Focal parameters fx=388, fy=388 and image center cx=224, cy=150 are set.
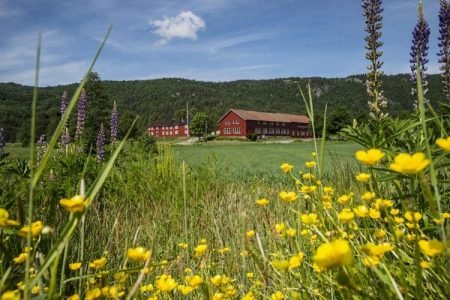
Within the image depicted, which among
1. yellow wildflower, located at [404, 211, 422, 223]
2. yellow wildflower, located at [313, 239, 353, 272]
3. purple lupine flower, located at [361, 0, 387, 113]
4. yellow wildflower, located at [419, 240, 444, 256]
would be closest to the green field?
purple lupine flower, located at [361, 0, 387, 113]

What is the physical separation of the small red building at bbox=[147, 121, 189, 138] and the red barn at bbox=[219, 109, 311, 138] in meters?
21.7

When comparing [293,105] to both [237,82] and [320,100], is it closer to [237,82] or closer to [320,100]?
[320,100]

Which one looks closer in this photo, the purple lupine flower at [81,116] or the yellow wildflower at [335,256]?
the yellow wildflower at [335,256]

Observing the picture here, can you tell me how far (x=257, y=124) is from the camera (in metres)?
82.8

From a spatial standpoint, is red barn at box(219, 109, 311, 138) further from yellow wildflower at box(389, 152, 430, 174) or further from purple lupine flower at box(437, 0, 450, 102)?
yellow wildflower at box(389, 152, 430, 174)

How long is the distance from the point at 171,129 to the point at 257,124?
113 ft

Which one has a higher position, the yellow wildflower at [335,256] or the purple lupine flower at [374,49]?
the purple lupine flower at [374,49]

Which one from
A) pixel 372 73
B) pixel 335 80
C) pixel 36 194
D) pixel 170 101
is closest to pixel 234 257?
pixel 36 194

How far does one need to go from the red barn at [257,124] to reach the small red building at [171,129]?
71.1ft

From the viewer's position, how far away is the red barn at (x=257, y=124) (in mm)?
81812

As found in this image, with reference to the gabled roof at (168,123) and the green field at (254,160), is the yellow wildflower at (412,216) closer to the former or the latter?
the green field at (254,160)

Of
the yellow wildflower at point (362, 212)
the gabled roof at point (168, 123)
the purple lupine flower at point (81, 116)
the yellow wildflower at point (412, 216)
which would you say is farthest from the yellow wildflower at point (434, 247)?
the gabled roof at point (168, 123)

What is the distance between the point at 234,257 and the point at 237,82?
541 ft

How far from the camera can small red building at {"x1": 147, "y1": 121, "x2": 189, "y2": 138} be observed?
106m
